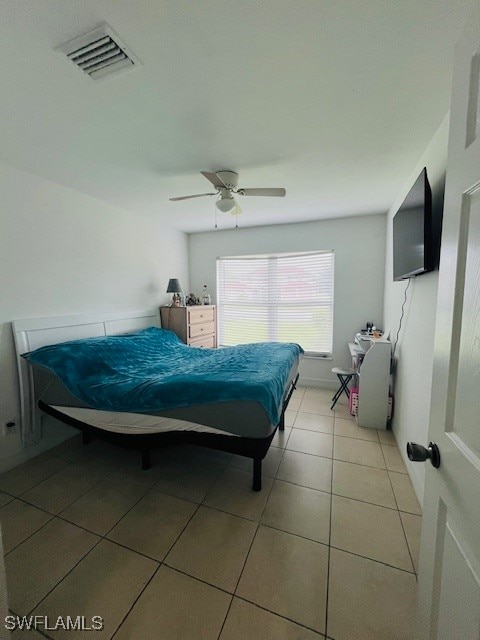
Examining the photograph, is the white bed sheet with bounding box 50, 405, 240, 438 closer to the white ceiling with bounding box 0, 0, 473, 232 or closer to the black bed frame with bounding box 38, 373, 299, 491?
the black bed frame with bounding box 38, 373, 299, 491

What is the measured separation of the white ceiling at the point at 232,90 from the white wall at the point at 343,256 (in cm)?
135

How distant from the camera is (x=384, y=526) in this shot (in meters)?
1.58

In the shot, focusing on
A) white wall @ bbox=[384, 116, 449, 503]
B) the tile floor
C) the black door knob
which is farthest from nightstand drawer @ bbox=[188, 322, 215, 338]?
the black door knob

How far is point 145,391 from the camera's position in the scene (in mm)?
1865

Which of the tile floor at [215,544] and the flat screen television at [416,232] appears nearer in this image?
the tile floor at [215,544]

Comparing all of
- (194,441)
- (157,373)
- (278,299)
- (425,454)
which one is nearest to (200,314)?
(278,299)

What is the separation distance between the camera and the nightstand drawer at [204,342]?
390cm

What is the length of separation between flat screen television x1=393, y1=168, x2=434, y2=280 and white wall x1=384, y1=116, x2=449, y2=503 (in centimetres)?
11

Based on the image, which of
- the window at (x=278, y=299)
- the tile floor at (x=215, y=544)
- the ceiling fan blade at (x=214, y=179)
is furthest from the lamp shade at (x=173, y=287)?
the tile floor at (x=215, y=544)

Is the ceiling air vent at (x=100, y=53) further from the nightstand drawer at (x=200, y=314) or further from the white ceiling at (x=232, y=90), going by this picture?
the nightstand drawer at (x=200, y=314)

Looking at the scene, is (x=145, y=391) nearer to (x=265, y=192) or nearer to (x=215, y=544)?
(x=215, y=544)

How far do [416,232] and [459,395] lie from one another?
1.48 metres

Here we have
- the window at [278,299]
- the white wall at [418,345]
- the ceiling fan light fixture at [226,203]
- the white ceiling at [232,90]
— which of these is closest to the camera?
the white ceiling at [232,90]

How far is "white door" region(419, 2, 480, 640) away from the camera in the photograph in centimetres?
60
